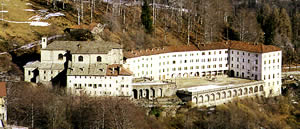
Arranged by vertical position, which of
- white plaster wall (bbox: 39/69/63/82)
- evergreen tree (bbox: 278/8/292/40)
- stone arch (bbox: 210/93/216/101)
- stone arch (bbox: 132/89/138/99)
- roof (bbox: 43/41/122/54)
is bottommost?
stone arch (bbox: 210/93/216/101)

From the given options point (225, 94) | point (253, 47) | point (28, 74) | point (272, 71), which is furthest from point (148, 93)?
point (272, 71)

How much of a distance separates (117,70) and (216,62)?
31.9 m

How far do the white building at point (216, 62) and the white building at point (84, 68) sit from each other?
1209 centimetres

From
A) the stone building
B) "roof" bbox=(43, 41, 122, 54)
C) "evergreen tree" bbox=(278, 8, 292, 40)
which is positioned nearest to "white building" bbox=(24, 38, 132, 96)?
"roof" bbox=(43, 41, 122, 54)

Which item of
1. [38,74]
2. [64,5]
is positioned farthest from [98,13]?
[38,74]

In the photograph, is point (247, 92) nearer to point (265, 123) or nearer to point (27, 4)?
point (265, 123)

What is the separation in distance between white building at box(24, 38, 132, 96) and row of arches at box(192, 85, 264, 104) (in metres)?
14.9

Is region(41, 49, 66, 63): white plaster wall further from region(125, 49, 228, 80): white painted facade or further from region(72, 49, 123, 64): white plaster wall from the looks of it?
region(125, 49, 228, 80): white painted facade

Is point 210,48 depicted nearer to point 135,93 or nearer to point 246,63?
point 246,63

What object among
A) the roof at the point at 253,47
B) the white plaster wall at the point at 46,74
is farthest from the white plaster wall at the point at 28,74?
the roof at the point at 253,47

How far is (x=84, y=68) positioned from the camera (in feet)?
363

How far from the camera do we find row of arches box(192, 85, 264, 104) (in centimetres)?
11788

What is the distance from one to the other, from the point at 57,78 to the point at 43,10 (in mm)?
38830

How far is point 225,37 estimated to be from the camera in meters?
161
